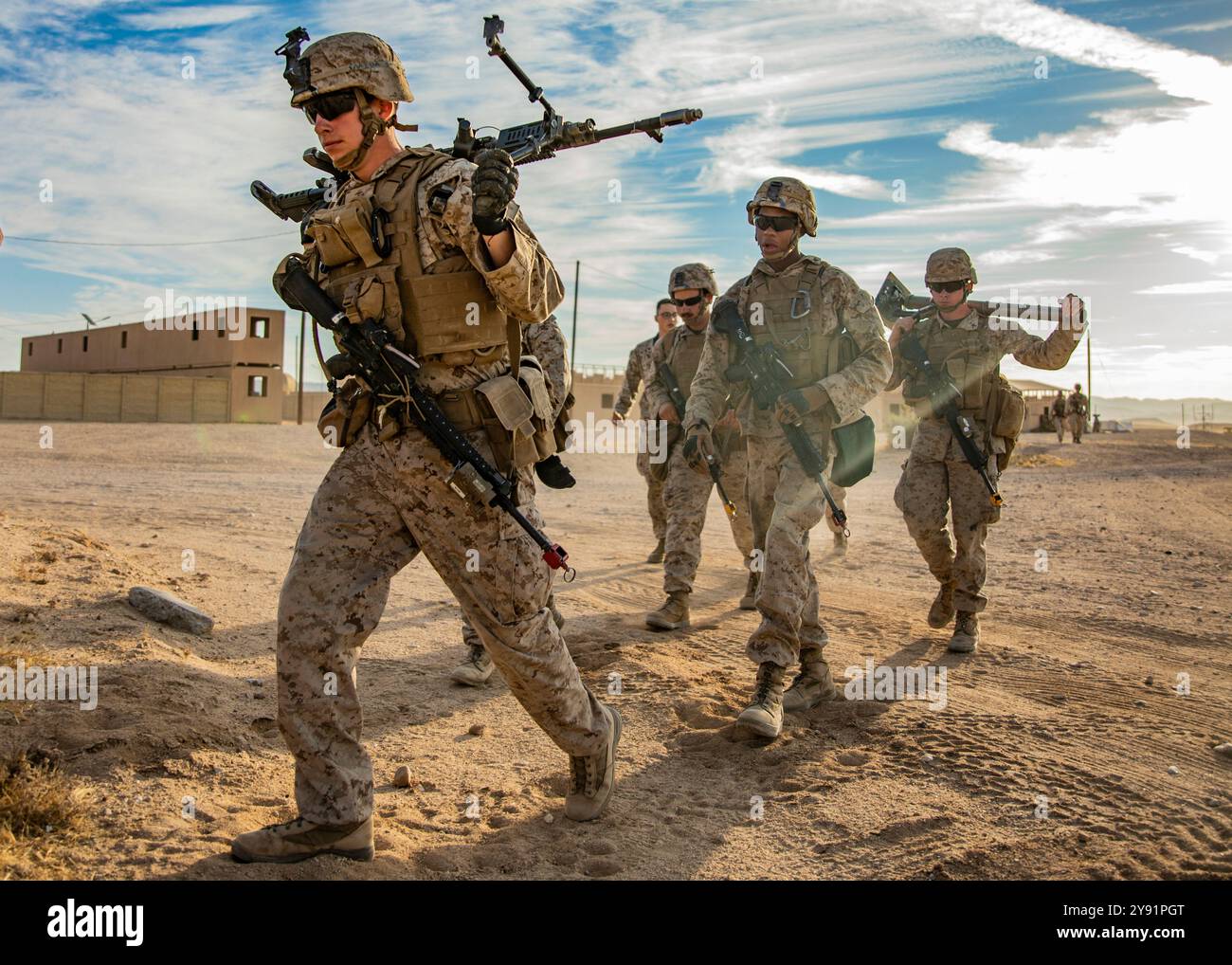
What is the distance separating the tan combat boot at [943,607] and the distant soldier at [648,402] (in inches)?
97.6

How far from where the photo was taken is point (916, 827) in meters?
3.21

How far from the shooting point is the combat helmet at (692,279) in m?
7.28

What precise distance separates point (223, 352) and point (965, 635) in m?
35.0

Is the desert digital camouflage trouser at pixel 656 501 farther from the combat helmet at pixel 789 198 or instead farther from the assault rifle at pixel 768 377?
the combat helmet at pixel 789 198

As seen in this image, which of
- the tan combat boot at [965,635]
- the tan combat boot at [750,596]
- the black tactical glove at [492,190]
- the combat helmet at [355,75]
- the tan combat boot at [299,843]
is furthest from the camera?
the tan combat boot at [750,596]

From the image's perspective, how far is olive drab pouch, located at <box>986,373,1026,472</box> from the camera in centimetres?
609

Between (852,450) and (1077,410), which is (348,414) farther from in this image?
(1077,410)

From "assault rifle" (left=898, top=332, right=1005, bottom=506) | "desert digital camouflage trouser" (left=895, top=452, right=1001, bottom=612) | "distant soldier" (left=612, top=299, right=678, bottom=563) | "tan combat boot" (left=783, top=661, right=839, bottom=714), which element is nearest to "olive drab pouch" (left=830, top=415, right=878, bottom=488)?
"tan combat boot" (left=783, top=661, right=839, bottom=714)

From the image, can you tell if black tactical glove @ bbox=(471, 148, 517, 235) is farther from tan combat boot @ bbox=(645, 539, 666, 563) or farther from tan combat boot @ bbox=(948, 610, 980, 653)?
tan combat boot @ bbox=(645, 539, 666, 563)

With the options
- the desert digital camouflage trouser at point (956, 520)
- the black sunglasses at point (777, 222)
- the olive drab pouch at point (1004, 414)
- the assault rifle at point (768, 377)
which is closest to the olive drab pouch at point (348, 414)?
the assault rifle at point (768, 377)

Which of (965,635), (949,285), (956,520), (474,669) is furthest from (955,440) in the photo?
(474,669)

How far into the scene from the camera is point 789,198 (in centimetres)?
462

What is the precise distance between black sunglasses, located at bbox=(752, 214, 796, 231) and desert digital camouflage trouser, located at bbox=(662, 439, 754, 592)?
2001mm
